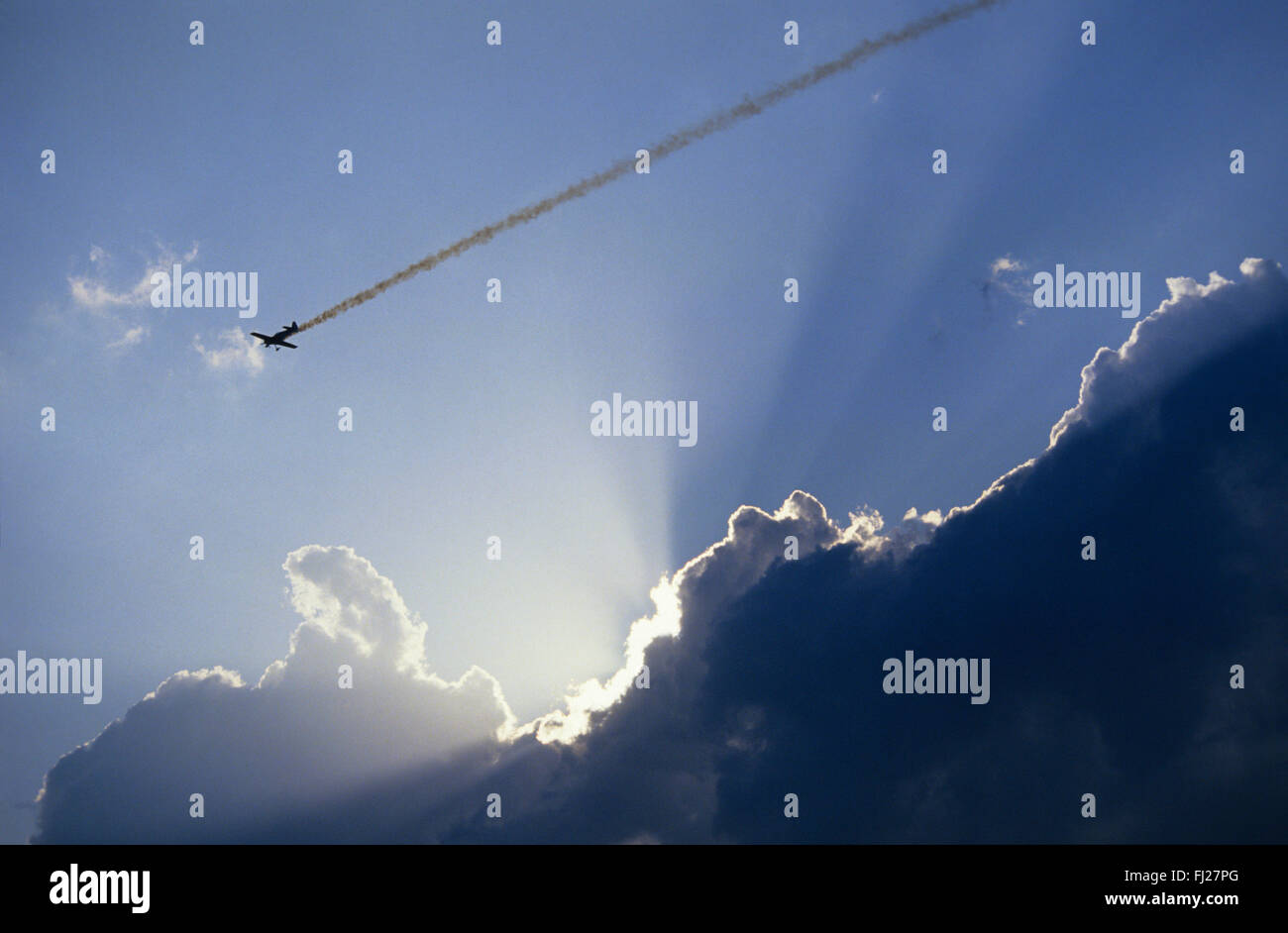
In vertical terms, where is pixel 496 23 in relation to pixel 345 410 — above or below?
above

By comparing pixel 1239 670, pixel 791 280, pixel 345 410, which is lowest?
pixel 1239 670

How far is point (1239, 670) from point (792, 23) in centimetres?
9754

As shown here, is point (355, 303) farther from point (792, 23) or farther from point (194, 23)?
point (792, 23)

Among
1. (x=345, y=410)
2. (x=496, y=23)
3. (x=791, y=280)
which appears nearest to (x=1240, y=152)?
(x=791, y=280)

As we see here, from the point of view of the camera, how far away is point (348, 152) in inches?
3809

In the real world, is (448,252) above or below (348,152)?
below

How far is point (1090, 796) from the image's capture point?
102 m
